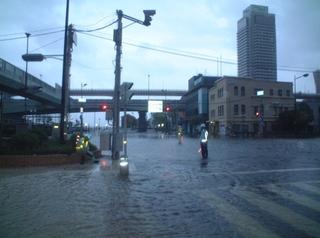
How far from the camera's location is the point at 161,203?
28.7 ft

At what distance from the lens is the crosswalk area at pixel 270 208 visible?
21.8 feet

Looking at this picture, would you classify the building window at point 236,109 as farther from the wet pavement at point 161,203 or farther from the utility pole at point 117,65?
the wet pavement at point 161,203

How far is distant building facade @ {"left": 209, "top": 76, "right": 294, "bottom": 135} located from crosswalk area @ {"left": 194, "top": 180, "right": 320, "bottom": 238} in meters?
66.7

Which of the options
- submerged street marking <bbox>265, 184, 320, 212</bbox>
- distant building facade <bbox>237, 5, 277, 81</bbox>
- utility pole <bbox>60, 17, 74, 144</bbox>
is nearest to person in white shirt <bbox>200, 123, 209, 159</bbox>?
utility pole <bbox>60, 17, 74, 144</bbox>

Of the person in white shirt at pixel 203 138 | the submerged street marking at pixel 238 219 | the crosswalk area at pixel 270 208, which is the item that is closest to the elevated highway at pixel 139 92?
the person in white shirt at pixel 203 138

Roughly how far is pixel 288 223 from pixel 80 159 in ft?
38.2

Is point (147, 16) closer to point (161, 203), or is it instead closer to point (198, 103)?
point (161, 203)

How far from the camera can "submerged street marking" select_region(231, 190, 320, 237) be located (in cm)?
670

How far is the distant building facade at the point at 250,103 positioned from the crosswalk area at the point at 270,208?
219 feet

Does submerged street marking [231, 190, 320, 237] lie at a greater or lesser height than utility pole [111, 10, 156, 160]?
lesser

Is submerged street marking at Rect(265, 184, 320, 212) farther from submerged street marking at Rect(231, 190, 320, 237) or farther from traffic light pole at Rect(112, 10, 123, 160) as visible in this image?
traffic light pole at Rect(112, 10, 123, 160)

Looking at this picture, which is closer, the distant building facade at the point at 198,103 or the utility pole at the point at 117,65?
the utility pole at the point at 117,65

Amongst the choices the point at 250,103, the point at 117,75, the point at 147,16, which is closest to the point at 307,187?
the point at 117,75

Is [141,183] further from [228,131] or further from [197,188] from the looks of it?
[228,131]
